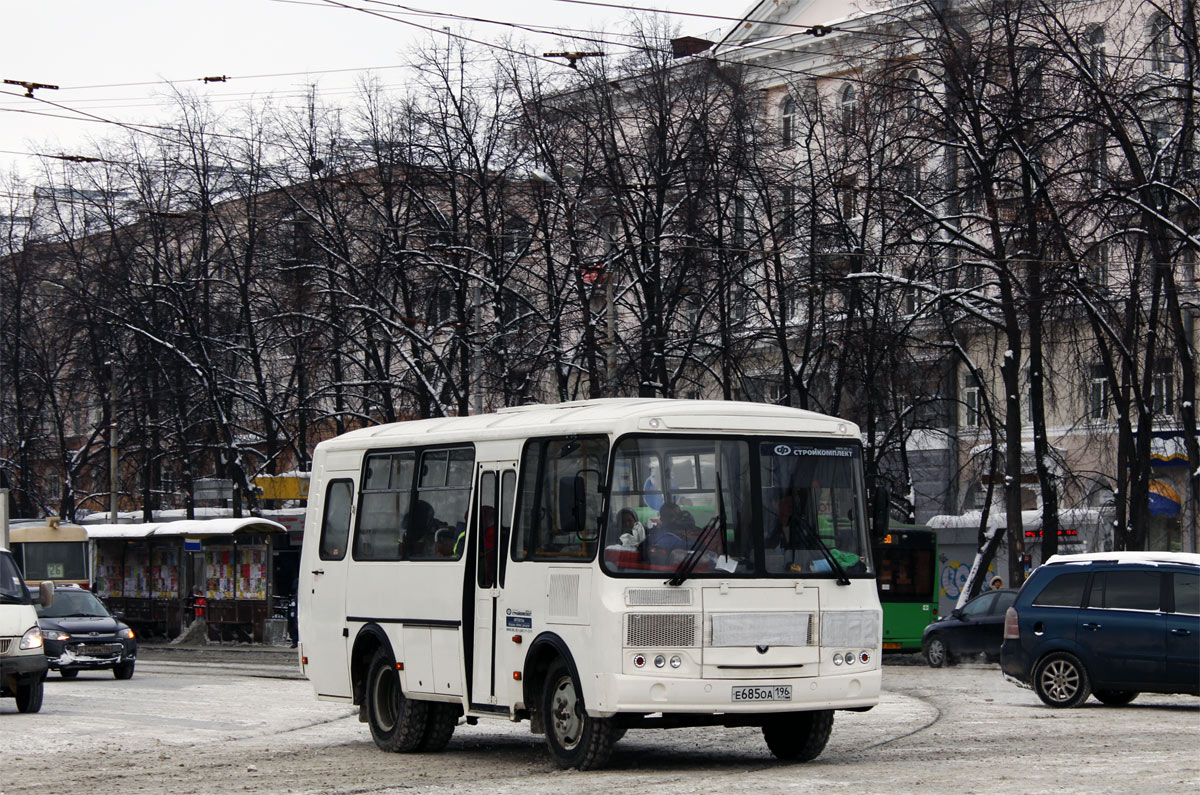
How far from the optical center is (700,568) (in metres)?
12.9

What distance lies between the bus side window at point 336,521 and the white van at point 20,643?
14.4 ft

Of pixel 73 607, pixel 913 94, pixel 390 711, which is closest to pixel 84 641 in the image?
pixel 73 607

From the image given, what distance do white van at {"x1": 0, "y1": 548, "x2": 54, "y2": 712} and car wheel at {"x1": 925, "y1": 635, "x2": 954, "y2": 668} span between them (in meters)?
16.0

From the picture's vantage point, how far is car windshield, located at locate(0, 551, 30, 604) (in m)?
19.6

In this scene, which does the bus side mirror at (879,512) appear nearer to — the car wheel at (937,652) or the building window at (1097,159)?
the building window at (1097,159)

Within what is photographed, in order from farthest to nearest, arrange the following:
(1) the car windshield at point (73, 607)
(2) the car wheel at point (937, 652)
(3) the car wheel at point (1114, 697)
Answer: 1. (2) the car wheel at point (937, 652)
2. (1) the car windshield at point (73, 607)
3. (3) the car wheel at point (1114, 697)

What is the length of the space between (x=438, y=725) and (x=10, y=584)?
676 centimetres

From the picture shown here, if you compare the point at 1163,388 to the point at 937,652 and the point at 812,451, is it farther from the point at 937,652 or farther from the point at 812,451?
the point at 812,451

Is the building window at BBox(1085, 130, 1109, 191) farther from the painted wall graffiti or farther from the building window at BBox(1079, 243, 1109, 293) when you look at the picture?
the painted wall graffiti

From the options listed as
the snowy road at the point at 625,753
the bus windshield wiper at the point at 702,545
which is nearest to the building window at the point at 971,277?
the snowy road at the point at 625,753

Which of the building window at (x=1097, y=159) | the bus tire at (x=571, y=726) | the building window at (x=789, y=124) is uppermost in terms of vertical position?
the building window at (x=789, y=124)

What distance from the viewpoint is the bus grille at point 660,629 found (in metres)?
12.7

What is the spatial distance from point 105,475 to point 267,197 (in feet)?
61.6

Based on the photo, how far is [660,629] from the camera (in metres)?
12.7
